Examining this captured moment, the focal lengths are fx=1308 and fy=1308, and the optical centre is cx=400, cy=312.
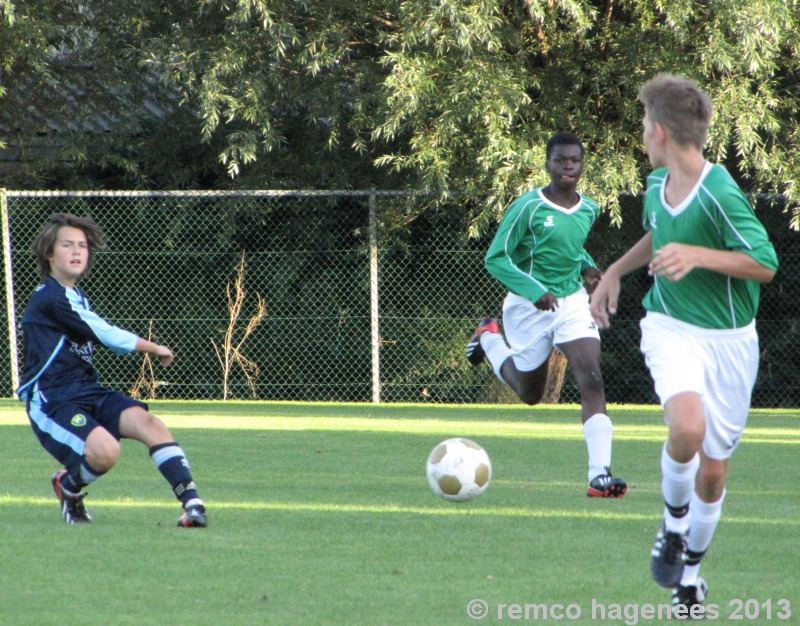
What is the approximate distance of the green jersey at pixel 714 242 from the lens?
444 centimetres

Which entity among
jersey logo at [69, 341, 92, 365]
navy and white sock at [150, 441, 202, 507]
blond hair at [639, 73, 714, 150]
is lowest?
navy and white sock at [150, 441, 202, 507]

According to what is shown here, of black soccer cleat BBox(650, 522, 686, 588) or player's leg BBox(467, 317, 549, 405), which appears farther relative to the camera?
player's leg BBox(467, 317, 549, 405)

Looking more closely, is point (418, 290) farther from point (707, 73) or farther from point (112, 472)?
point (112, 472)

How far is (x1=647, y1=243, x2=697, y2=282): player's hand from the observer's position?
13.8ft

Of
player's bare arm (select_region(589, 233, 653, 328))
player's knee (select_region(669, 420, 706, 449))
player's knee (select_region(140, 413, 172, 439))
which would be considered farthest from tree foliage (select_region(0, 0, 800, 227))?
player's knee (select_region(669, 420, 706, 449))

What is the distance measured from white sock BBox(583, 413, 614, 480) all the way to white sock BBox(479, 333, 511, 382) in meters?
1.49

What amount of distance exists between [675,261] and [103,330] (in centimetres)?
300

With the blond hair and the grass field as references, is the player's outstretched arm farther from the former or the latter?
the blond hair

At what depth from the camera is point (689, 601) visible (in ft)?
14.2

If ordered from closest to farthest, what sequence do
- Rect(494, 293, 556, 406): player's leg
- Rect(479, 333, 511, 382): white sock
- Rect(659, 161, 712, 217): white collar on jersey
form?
Rect(659, 161, 712, 217): white collar on jersey
Rect(494, 293, 556, 406): player's leg
Rect(479, 333, 511, 382): white sock

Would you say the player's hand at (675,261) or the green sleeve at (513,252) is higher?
the player's hand at (675,261)

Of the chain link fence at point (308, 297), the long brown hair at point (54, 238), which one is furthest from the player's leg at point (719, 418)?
the chain link fence at point (308, 297)

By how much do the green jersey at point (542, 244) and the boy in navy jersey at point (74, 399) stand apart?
2.81m

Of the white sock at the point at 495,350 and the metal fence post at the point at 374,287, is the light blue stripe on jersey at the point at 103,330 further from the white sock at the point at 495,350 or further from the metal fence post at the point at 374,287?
the metal fence post at the point at 374,287
